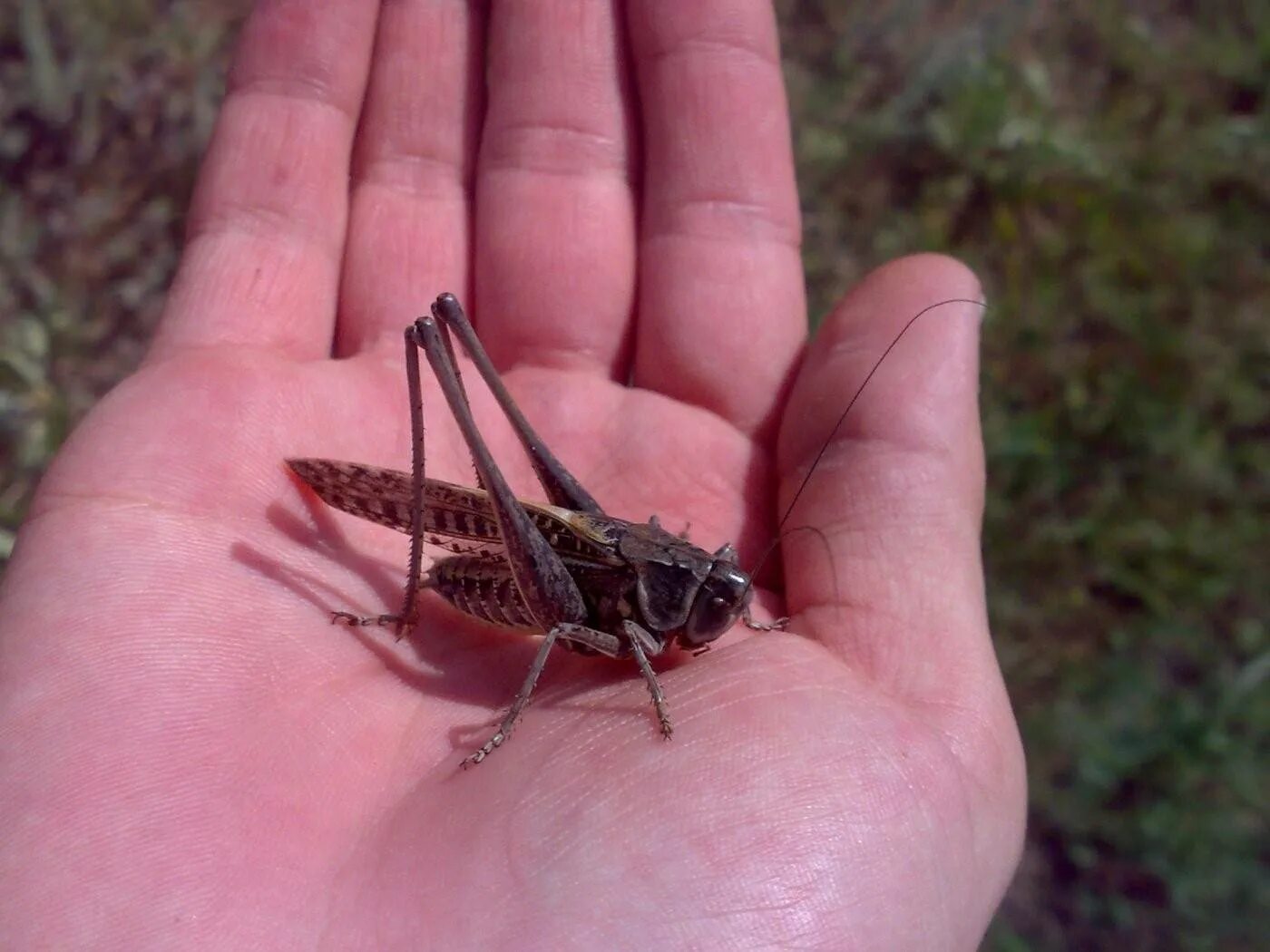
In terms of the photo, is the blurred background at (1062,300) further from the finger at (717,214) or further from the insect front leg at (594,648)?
the insect front leg at (594,648)

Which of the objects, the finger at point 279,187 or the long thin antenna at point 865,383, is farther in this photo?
the finger at point 279,187

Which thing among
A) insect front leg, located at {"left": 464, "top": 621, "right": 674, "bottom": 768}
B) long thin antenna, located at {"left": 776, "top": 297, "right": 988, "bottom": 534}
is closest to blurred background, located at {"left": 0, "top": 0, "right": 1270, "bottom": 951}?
long thin antenna, located at {"left": 776, "top": 297, "right": 988, "bottom": 534}

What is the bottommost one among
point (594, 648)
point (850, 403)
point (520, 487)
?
point (594, 648)

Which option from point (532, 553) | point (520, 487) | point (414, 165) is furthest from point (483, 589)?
point (414, 165)

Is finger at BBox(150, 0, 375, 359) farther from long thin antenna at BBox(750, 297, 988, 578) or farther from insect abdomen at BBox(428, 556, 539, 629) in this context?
long thin antenna at BBox(750, 297, 988, 578)

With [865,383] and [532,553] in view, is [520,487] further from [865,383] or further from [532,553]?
[865,383]

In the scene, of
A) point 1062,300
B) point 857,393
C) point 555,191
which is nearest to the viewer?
point 857,393

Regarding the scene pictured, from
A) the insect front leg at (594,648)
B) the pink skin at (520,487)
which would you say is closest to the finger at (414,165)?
the pink skin at (520,487)
